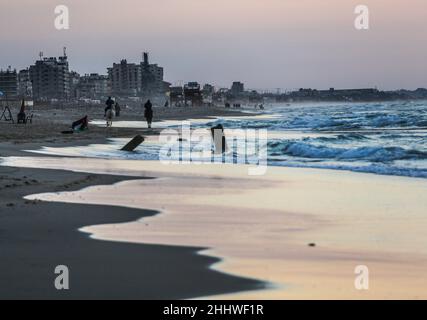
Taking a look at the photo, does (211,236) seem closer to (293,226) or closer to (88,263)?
(293,226)

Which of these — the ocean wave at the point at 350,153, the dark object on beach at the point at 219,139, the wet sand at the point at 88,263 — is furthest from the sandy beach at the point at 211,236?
Result: the dark object on beach at the point at 219,139

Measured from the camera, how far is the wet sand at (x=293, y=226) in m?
5.88

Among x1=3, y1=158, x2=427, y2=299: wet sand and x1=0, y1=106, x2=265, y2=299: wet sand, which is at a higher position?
x1=0, y1=106, x2=265, y2=299: wet sand

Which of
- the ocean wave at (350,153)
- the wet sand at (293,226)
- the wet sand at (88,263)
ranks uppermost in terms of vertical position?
the wet sand at (88,263)

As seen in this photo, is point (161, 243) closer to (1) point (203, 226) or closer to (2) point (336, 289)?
(1) point (203, 226)

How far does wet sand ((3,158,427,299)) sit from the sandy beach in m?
0.01

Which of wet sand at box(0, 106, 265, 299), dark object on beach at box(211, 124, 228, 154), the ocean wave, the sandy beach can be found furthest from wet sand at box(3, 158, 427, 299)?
dark object on beach at box(211, 124, 228, 154)

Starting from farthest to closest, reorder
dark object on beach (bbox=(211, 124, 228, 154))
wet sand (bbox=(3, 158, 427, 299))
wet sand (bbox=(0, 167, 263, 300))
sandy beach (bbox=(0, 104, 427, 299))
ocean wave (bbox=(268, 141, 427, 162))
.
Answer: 1. dark object on beach (bbox=(211, 124, 228, 154))
2. ocean wave (bbox=(268, 141, 427, 162))
3. wet sand (bbox=(3, 158, 427, 299))
4. sandy beach (bbox=(0, 104, 427, 299))
5. wet sand (bbox=(0, 167, 263, 300))

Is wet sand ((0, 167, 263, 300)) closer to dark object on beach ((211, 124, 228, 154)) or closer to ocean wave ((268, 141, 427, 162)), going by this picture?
ocean wave ((268, 141, 427, 162))

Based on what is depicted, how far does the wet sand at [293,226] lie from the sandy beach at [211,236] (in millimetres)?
15

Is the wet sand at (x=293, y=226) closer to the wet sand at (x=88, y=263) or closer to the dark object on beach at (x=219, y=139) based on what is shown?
the wet sand at (x=88, y=263)

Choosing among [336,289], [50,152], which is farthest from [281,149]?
[336,289]

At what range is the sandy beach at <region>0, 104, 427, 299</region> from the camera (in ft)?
18.2

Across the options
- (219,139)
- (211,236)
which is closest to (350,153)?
(219,139)
